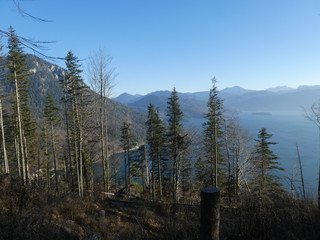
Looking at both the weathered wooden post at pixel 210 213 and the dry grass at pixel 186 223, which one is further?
the dry grass at pixel 186 223

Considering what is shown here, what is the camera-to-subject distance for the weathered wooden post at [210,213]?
90.8 inches

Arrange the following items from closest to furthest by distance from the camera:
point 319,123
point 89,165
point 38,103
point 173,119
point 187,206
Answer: point 187,206 → point 319,123 → point 173,119 → point 89,165 → point 38,103

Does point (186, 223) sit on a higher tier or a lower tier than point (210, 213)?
lower

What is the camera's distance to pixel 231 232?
143 inches

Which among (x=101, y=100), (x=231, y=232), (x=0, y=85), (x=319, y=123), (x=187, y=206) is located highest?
(x=0, y=85)

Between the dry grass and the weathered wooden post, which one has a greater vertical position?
the weathered wooden post

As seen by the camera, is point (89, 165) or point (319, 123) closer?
point (319, 123)

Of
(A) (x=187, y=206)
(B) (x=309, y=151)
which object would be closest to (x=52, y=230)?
(A) (x=187, y=206)

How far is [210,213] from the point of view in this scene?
230 centimetres

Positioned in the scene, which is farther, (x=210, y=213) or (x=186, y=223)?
(x=186, y=223)

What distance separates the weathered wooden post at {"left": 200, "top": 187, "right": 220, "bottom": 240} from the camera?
2.31 m

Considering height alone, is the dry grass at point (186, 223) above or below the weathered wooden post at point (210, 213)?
below

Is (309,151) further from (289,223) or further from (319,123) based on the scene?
(289,223)

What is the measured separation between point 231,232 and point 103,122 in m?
12.0
